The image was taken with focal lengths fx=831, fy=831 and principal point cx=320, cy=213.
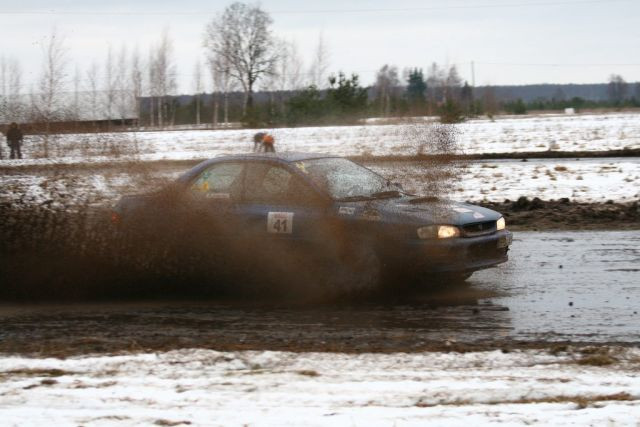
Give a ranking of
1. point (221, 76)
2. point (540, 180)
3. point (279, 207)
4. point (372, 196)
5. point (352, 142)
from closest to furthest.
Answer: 1. point (279, 207)
2. point (372, 196)
3. point (540, 180)
4. point (352, 142)
5. point (221, 76)

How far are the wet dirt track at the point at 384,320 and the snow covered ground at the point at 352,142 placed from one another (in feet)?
15.3

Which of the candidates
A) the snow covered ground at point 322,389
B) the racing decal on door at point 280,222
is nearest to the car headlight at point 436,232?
the racing decal on door at point 280,222

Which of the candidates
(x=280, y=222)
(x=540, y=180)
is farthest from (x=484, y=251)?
(x=540, y=180)

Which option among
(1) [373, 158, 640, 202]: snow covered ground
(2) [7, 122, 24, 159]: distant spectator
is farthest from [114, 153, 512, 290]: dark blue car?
(2) [7, 122, 24, 159]: distant spectator

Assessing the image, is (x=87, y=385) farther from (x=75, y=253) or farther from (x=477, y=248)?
(x=477, y=248)

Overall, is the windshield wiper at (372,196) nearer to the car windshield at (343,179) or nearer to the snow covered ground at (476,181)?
the car windshield at (343,179)

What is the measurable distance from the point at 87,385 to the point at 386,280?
3.44 meters

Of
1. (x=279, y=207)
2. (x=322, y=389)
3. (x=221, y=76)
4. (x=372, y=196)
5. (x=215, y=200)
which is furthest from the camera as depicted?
(x=221, y=76)

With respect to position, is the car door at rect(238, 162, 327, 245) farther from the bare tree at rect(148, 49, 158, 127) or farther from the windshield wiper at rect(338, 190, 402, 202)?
the bare tree at rect(148, 49, 158, 127)

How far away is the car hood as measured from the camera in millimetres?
7891

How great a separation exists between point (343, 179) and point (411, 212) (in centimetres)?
95

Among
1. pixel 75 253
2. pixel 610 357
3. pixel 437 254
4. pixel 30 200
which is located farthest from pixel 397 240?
pixel 30 200

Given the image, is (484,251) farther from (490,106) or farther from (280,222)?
(490,106)

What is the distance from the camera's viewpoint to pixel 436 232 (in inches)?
307
